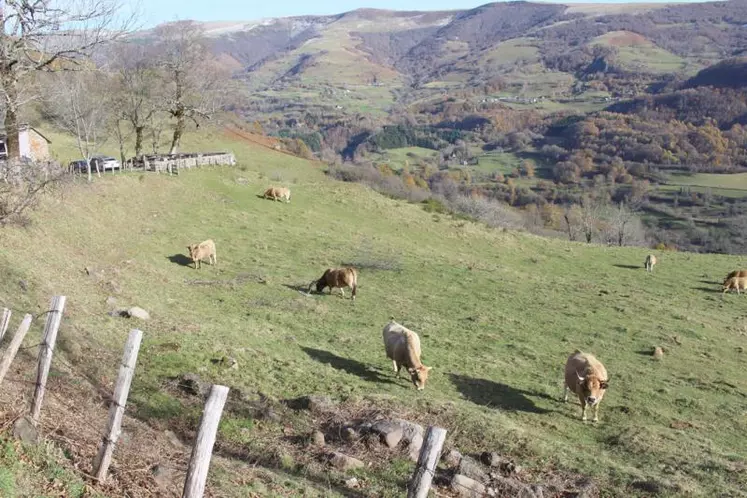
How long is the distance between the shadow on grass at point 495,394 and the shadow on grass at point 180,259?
15267 millimetres

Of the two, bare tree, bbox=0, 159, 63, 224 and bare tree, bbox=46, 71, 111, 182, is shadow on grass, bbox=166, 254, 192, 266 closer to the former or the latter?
bare tree, bbox=0, 159, 63, 224

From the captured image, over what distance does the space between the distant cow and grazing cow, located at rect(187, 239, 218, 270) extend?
15510mm

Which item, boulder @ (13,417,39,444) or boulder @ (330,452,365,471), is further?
boulder @ (330,452,365,471)

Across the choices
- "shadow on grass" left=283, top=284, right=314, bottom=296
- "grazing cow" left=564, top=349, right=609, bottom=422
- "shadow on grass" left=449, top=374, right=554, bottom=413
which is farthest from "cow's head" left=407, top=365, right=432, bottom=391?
"shadow on grass" left=283, top=284, right=314, bottom=296

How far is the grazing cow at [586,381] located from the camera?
1538 centimetres

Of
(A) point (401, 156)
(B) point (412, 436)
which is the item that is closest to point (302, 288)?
(B) point (412, 436)

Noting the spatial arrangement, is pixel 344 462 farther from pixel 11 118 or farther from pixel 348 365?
pixel 11 118

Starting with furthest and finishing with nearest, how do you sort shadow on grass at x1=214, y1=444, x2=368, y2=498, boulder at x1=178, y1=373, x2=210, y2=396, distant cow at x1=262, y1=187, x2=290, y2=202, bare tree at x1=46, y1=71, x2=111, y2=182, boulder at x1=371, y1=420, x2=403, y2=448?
distant cow at x1=262, y1=187, x2=290, y2=202
bare tree at x1=46, y1=71, x2=111, y2=182
boulder at x1=178, y1=373, x2=210, y2=396
boulder at x1=371, y1=420, x2=403, y2=448
shadow on grass at x1=214, y1=444, x2=368, y2=498

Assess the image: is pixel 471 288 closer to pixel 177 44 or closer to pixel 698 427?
pixel 698 427

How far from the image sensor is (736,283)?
3406 cm

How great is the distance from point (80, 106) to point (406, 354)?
29632 mm

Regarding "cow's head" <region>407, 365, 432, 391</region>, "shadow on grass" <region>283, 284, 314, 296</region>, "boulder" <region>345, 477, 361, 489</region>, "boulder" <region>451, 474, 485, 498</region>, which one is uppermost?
"boulder" <region>345, 477, 361, 489</region>

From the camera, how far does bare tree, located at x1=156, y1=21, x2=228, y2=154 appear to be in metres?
46.1

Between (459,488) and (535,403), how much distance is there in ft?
22.5
